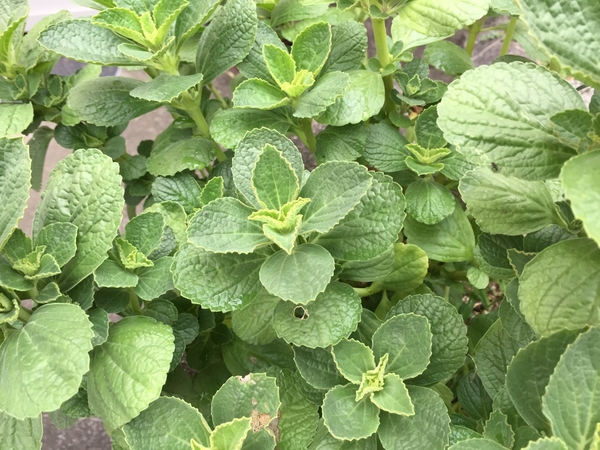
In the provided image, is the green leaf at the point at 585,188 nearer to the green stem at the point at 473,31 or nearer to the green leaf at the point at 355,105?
the green leaf at the point at 355,105

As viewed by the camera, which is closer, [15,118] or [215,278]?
[215,278]

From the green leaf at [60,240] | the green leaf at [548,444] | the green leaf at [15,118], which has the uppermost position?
the green leaf at [15,118]

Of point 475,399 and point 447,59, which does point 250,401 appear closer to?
point 475,399

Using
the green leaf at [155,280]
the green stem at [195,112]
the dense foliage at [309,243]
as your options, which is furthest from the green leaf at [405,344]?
the green stem at [195,112]

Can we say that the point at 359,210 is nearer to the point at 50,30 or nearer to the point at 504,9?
the point at 504,9

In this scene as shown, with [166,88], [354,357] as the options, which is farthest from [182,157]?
[354,357]

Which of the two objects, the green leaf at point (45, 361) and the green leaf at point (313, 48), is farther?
the green leaf at point (313, 48)
